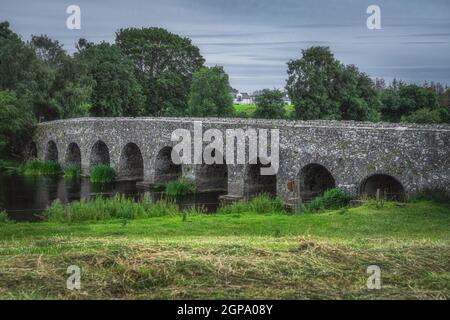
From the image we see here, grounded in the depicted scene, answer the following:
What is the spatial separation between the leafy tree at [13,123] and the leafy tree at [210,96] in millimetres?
14299

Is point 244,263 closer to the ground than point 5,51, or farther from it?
closer to the ground

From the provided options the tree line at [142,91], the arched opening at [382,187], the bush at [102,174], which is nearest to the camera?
the arched opening at [382,187]

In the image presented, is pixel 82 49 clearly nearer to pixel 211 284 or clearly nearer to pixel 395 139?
pixel 395 139

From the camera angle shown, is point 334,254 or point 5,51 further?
point 5,51

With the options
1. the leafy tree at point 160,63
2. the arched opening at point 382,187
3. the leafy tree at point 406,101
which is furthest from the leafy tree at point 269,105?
the arched opening at point 382,187

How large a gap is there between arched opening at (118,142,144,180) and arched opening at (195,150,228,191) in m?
8.67

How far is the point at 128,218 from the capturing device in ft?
86.3

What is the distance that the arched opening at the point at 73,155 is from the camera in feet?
168

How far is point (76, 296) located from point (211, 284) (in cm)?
198

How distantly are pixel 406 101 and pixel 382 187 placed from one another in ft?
115

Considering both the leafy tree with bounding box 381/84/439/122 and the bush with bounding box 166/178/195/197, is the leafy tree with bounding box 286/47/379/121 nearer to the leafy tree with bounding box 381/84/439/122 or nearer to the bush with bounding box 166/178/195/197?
the leafy tree with bounding box 381/84/439/122

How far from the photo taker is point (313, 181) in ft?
111

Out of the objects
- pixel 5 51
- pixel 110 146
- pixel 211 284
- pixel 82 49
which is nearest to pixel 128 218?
pixel 211 284

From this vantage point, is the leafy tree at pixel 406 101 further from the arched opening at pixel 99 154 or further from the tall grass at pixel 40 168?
the tall grass at pixel 40 168
